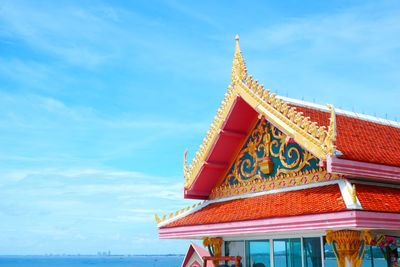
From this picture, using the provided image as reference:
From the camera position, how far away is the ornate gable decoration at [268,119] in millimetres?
9977

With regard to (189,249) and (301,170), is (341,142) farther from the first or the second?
(189,249)

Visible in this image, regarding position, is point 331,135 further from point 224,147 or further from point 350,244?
point 224,147

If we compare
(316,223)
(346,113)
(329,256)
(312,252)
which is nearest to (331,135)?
(316,223)

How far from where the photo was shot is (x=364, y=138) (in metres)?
11.6

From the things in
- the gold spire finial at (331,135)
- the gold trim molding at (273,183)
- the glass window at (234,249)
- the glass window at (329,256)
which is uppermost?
the gold spire finial at (331,135)

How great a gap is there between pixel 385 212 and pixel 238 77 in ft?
18.0

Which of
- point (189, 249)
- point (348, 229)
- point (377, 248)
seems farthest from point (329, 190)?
point (189, 249)

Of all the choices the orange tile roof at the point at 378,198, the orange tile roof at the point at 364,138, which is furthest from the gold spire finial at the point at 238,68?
the orange tile roof at the point at 378,198

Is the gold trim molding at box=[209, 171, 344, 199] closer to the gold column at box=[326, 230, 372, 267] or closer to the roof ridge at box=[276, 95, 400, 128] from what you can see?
the gold column at box=[326, 230, 372, 267]

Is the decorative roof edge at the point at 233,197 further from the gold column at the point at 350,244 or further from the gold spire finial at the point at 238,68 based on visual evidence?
the gold spire finial at the point at 238,68

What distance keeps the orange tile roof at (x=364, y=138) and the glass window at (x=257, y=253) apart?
3156mm

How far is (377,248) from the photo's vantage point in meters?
10.1

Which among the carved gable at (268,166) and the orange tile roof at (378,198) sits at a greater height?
the carved gable at (268,166)

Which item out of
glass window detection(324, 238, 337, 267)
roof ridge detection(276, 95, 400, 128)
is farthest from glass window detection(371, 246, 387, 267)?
roof ridge detection(276, 95, 400, 128)
